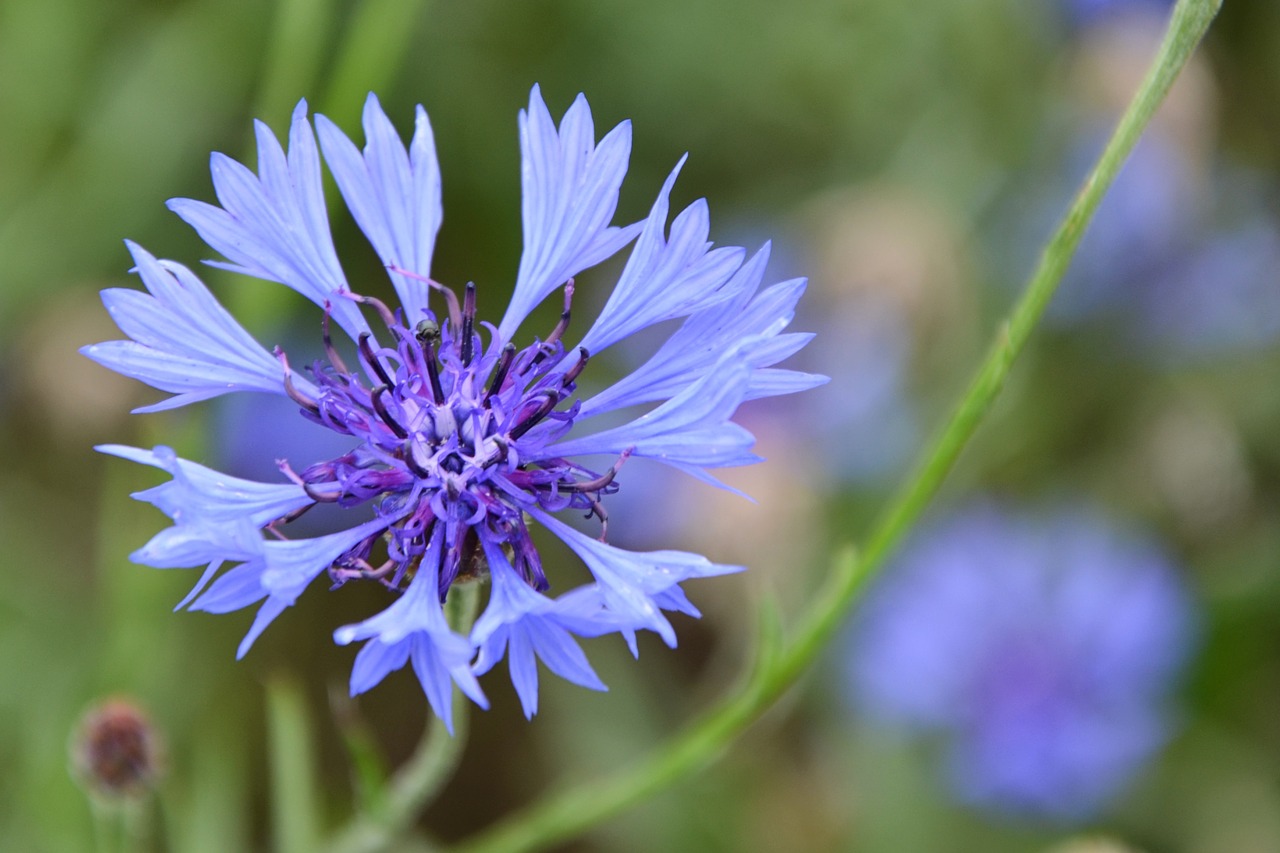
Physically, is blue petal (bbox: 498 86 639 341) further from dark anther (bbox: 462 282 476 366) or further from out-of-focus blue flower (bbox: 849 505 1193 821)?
out-of-focus blue flower (bbox: 849 505 1193 821)

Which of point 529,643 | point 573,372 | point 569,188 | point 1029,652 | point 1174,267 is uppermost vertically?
point 1174,267

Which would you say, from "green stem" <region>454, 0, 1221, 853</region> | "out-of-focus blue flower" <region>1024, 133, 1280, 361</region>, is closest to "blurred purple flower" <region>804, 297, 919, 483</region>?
"out-of-focus blue flower" <region>1024, 133, 1280, 361</region>

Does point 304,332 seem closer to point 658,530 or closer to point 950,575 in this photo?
point 658,530

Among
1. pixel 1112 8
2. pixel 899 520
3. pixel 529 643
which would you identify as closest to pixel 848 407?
pixel 1112 8

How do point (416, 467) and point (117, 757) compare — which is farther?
point (117, 757)

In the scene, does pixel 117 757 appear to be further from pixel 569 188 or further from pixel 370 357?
pixel 569 188
